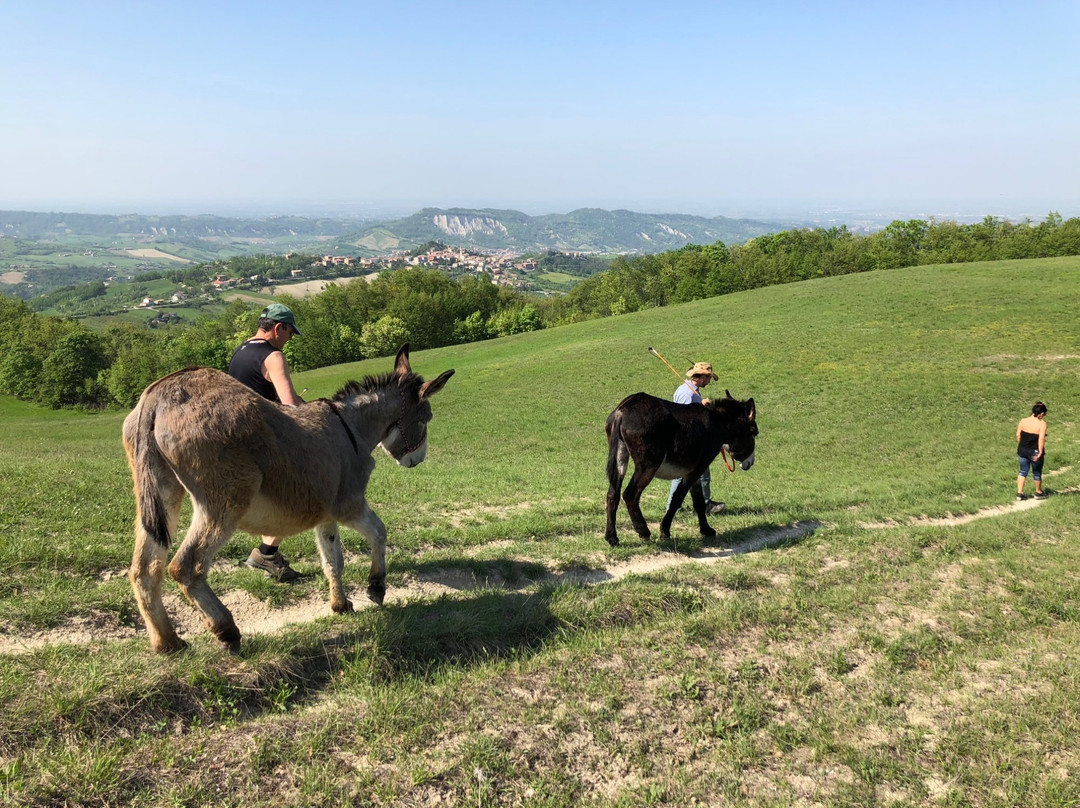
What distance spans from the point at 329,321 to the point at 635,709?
8182 cm

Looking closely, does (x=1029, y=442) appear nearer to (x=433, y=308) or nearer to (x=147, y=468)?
(x=147, y=468)

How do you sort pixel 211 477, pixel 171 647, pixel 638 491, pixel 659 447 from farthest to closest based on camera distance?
pixel 638 491 < pixel 659 447 < pixel 171 647 < pixel 211 477

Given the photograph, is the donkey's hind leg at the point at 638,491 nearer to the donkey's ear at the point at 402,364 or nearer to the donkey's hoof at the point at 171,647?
the donkey's ear at the point at 402,364

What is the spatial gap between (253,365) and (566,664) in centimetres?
438

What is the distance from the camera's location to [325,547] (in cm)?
568

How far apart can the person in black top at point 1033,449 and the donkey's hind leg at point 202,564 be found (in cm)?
1637

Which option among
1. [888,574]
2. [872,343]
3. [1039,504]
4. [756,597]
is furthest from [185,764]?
[872,343]

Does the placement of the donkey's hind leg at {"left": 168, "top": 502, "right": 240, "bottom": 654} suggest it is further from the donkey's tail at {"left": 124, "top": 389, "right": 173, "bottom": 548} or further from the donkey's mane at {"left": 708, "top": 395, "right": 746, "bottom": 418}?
the donkey's mane at {"left": 708, "top": 395, "right": 746, "bottom": 418}

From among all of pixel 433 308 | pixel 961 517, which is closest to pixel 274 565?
pixel 961 517

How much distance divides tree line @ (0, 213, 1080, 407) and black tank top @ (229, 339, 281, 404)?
2638 inches

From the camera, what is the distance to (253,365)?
5.90 m

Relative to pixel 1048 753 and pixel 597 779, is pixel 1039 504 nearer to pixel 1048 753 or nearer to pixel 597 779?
pixel 1048 753

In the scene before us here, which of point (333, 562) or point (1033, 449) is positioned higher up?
point (333, 562)

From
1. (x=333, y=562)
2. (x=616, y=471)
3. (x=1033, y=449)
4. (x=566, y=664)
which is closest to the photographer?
(x=566, y=664)
